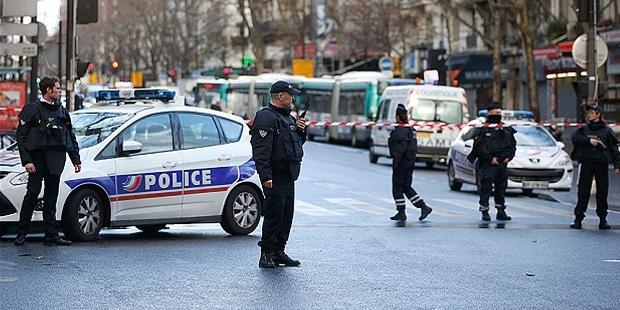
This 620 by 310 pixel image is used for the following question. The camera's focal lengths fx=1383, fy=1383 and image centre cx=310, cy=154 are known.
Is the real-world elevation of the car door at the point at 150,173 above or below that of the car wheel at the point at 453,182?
above

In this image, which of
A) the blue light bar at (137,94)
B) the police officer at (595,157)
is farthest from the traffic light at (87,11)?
the police officer at (595,157)

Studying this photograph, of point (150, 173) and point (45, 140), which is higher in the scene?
point (45, 140)

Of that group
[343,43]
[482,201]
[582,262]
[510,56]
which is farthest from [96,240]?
[343,43]

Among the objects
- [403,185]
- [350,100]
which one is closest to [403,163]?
[403,185]

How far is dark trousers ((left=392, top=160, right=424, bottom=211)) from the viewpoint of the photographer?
62.8ft

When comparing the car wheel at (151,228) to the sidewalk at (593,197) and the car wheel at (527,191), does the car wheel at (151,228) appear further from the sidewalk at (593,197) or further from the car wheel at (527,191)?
the car wheel at (527,191)

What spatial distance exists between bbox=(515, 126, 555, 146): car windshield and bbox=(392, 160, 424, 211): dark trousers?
7.58 metres

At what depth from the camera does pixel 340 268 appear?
1260 cm

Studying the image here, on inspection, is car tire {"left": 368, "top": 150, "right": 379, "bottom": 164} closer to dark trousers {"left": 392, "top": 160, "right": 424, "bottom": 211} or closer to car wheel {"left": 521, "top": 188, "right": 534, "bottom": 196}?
car wheel {"left": 521, "top": 188, "right": 534, "bottom": 196}

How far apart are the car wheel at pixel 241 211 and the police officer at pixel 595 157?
445 cm

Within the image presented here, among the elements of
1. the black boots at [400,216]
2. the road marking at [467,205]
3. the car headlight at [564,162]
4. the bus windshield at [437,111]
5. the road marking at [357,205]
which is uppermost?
the bus windshield at [437,111]

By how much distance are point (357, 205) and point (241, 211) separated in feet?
21.5

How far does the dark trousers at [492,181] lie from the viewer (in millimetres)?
19328

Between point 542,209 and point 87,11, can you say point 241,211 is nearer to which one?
point 542,209
